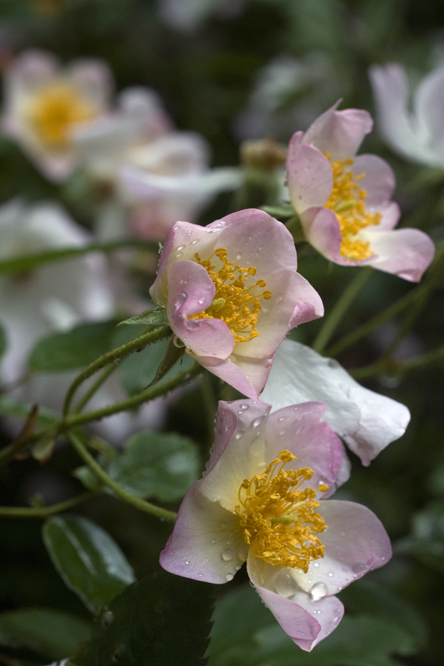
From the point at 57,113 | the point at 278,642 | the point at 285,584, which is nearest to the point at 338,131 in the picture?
the point at 285,584

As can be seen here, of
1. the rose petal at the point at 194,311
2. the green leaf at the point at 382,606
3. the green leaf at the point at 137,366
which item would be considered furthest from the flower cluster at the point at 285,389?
the green leaf at the point at 382,606

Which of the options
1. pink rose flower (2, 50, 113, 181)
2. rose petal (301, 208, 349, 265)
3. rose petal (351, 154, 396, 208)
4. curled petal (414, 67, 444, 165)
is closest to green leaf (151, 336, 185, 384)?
rose petal (301, 208, 349, 265)

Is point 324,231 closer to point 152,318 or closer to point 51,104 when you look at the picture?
point 152,318

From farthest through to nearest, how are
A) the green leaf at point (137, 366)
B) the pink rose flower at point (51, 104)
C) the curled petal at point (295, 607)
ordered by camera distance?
the pink rose flower at point (51, 104), the green leaf at point (137, 366), the curled petal at point (295, 607)

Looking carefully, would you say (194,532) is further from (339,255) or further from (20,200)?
(20,200)

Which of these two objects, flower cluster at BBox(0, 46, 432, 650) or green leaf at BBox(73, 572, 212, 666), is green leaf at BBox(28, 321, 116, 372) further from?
green leaf at BBox(73, 572, 212, 666)

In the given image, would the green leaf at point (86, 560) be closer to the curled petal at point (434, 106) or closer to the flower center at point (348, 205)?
the flower center at point (348, 205)
